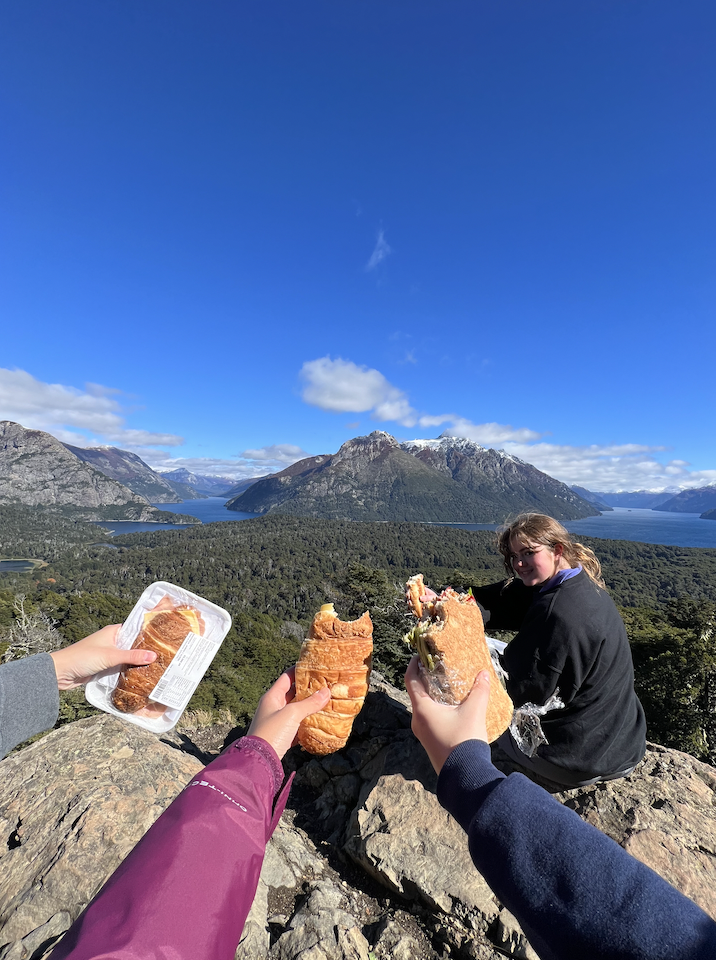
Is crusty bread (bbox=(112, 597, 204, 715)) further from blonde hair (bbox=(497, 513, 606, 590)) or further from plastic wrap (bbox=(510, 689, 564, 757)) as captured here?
blonde hair (bbox=(497, 513, 606, 590))

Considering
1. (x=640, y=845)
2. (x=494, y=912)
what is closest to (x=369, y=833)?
(x=494, y=912)

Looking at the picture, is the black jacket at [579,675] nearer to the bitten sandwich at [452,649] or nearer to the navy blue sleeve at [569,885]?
the bitten sandwich at [452,649]

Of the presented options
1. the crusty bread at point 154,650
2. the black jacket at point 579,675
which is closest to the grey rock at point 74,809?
the crusty bread at point 154,650

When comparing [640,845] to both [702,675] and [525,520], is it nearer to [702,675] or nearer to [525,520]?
[525,520]

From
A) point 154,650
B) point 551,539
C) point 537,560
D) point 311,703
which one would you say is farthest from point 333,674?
point 551,539

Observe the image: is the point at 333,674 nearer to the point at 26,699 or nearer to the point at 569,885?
the point at 26,699

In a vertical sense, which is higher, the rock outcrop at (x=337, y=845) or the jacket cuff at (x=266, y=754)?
the jacket cuff at (x=266, y=754)

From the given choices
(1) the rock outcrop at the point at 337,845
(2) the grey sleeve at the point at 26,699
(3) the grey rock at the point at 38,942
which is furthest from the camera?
(1) the rock outcrop at the point at 337,845
